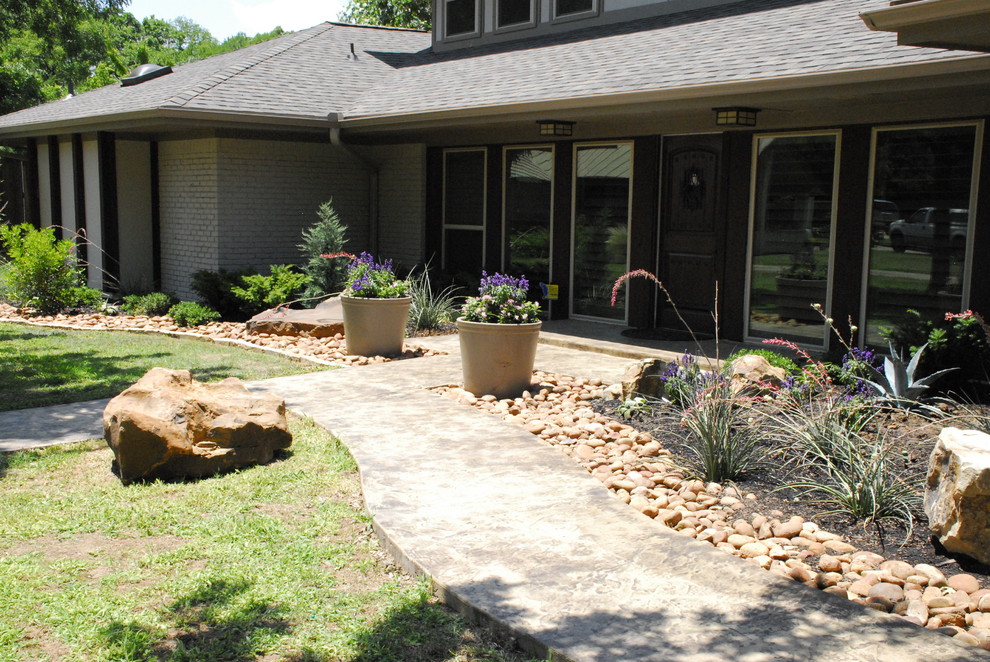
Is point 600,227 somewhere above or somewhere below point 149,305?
above

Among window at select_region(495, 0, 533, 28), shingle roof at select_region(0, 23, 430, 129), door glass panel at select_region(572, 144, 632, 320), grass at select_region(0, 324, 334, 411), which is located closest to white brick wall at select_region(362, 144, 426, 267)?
shingle roof at select_region(0, 23, 430, 129)

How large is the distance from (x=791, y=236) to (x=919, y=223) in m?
1.35

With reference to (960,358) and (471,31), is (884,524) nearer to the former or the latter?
(960,358)

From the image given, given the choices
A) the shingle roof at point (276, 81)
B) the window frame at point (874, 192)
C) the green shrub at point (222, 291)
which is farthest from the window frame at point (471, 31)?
the window frame at point (874, 192)

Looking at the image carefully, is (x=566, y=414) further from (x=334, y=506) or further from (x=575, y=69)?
(x=575, y=69)

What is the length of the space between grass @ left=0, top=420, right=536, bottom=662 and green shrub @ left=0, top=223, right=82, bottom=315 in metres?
8.06

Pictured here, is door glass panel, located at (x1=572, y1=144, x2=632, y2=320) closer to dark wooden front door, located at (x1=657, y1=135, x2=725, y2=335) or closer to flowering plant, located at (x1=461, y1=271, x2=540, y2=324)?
dark wooden front door, located at (x1=657, y1=135, x2=725, y2=335)

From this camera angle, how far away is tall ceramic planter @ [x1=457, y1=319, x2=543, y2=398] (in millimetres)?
7422

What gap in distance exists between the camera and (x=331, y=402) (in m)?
7.28

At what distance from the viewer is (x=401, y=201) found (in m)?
14.1

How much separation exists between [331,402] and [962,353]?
16.1 ft

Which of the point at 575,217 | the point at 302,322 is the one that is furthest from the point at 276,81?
the point at 575,217

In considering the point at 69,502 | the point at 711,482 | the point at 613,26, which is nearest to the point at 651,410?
the point at 711,482

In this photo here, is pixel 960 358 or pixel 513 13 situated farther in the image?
pixel 513 13
